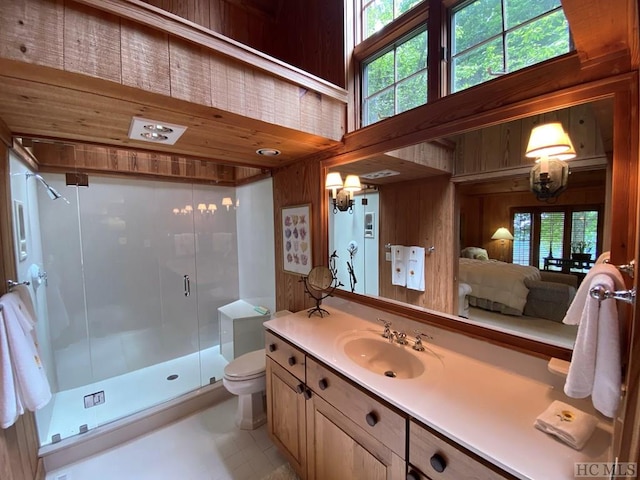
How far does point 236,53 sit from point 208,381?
2.72 meters

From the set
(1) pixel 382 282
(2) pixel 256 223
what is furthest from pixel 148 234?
(1) pixel 382 282

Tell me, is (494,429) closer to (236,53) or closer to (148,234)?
(236,53)

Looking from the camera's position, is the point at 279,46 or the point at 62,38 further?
the point at 279,46

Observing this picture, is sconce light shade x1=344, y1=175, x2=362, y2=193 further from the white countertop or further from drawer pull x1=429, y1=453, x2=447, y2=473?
drawer pull x1=429, y1=453, x2=447, y2=473

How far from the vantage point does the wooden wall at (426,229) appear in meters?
1.47

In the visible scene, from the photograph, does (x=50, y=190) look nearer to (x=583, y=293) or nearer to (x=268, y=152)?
(x=268, y=152)

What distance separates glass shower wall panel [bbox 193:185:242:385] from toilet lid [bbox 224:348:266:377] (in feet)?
4.10

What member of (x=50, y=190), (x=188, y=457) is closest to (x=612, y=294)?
(x=188, y=457)

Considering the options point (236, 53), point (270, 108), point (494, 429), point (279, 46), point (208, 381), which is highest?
point (279, 46)

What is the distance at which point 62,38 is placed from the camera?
944mm

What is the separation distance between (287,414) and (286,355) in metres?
0.36

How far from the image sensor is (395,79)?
5.50ft

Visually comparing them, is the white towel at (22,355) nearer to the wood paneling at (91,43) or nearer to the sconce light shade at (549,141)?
the wood paneling at (91,43)

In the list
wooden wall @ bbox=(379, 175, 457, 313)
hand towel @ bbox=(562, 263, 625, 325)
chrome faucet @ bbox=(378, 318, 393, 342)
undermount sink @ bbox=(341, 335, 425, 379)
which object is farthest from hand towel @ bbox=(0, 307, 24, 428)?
hand towel @ bbox=(562, 263, 625, 325)
